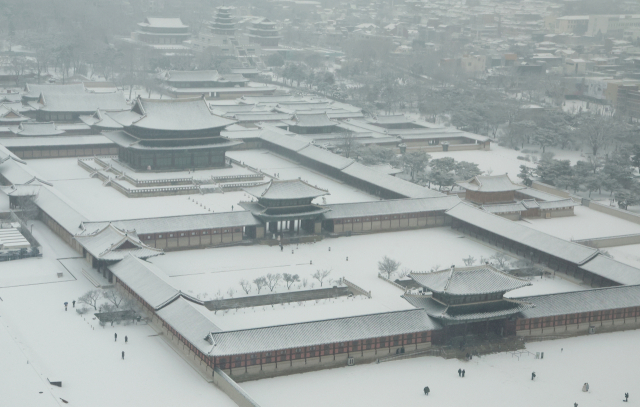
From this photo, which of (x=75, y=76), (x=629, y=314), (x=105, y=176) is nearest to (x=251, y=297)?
(x=629, y=314)

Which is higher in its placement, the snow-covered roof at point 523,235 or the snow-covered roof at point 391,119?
the snow-covered roof at point 523,235

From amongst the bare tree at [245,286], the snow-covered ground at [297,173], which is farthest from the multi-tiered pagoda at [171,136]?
the bare tree at [245,286]

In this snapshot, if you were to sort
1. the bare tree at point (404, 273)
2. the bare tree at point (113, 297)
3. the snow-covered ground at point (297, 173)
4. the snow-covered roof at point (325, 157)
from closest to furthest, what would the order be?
1. the bare tree at point (113, 297)
2. the bare tree at point (404, 273)
3. the snow-covered ground at point (297, 173)
4. the snow-covered roof at point (325, 157)

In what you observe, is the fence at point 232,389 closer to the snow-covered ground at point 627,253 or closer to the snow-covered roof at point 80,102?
the snow-covered ground at point 627,253

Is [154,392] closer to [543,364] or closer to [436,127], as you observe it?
[543,364]

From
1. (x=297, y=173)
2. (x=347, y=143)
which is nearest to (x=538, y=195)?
(x=297, y=173)

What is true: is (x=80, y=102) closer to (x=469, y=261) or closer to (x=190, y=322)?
(x=469, y=261)
